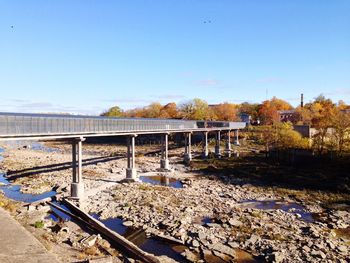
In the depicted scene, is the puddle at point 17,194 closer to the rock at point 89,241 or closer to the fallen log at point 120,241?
the fallen log at point 120,241

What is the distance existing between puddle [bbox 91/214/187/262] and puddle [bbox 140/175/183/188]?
52.9 feet

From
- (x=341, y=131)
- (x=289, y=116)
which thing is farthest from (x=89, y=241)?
(x=289, y=116)

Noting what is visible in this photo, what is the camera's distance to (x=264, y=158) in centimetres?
5947

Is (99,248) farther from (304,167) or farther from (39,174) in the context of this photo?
(304,167)

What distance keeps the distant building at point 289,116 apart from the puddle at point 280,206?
78.6 meters

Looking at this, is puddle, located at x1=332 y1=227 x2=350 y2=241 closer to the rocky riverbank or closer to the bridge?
the rocky riverbank

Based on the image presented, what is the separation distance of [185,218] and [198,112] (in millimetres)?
86164

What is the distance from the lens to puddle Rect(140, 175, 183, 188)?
40.6 m

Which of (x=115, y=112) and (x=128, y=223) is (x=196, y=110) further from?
(x=128, y=223)

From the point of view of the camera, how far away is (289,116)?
365ft

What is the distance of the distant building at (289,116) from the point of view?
10638cm

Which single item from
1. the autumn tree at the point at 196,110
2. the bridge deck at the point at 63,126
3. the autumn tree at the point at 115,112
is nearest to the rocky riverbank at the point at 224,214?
the bridge deck at the point at 63,126

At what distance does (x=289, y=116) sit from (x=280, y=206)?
8630 centimetres

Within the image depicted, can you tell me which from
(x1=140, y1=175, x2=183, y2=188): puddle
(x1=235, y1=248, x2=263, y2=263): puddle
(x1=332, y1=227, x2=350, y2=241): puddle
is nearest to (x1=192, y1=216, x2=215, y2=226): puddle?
(x1=235, y1=248, x2=263, y2=263): puddle
